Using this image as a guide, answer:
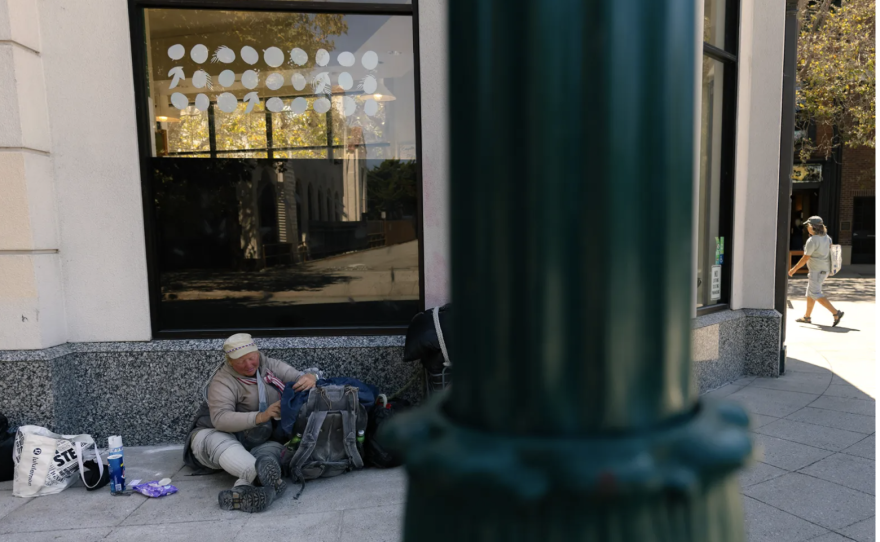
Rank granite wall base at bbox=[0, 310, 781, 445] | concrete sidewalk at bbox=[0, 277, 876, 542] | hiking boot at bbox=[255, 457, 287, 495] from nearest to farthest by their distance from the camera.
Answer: concrete sidewalk at bbox=[0, 277, 876, 542] → hiking boot at bbox=[255, 457, 287, 495] → granite wall base at bbox=[0, 310, 781, 445]

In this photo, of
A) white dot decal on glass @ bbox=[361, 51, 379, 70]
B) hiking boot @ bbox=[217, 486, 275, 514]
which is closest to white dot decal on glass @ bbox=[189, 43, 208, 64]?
white dot decal on glass @ bbox=[361, 51, 379, 70]

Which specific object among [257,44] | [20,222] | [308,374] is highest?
[257,44]

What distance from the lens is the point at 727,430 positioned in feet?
2.49

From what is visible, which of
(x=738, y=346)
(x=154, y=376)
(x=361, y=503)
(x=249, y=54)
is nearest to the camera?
(x=361, y=503)

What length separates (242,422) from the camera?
4.78 meters

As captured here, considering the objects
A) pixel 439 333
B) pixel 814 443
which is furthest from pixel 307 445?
pixel 814 443

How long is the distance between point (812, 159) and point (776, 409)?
20814 millimetres

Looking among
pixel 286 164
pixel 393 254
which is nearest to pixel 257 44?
pixel 286 164

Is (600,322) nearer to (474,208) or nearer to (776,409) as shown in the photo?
(474,208)

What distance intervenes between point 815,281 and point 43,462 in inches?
461

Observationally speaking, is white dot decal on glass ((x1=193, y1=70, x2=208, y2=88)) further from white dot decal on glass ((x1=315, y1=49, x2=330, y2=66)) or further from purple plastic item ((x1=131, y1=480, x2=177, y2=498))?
purple plastic item ((x1=131, y1=480, x2=177, y2=498))

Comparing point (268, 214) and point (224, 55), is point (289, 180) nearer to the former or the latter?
point (268, 214)

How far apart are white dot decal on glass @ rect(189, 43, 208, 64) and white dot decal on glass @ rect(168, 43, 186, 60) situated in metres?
0.08

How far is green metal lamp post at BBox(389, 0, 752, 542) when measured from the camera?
0.72 m
